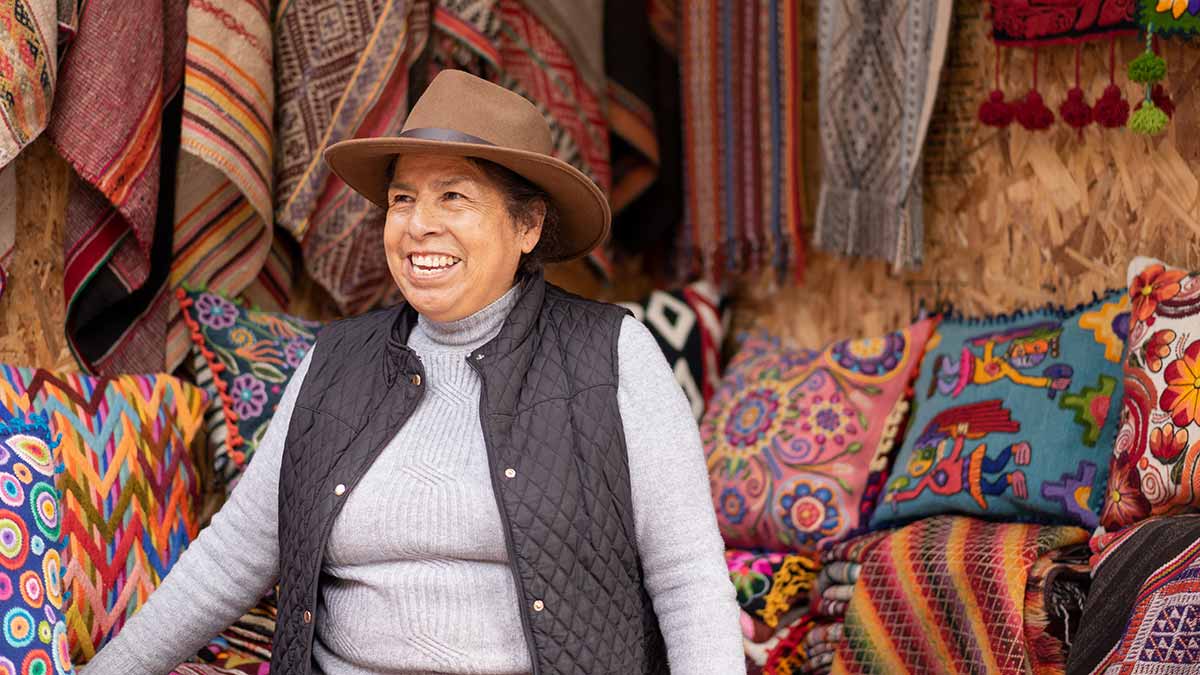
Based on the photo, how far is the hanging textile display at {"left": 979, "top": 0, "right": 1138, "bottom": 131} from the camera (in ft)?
9.00

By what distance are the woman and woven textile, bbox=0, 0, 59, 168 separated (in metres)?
0.63

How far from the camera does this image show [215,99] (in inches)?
110

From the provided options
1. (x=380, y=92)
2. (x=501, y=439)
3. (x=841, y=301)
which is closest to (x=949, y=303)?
(x=841, y=301)

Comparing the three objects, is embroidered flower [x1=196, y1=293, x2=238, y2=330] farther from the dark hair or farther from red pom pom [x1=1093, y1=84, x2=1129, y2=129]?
red pom pom [x1=1093, y1=84, x2=1129, y2=129]

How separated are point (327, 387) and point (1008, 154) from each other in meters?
1.72

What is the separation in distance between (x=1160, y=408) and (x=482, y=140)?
1172mm

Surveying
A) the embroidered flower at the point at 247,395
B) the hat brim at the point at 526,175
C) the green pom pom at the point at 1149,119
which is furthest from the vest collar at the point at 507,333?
the green pom pom at the point at 1149,119

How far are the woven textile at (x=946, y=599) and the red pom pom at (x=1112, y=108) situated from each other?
0.86 m

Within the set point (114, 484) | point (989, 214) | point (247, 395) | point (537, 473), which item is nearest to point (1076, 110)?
point (989, 214)

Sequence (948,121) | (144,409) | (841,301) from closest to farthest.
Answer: (144,409) → (948,121) → (841,301)

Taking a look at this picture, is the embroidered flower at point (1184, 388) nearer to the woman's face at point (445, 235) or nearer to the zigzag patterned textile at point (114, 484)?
the woman's face at point (445, 235)

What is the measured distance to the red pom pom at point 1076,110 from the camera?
288cm

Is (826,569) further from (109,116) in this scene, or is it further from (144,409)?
(109,116)

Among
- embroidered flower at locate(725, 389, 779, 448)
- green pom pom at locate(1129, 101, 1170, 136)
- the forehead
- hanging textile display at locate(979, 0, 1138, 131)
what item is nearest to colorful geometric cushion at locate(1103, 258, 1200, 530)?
green pom pom at locate(1129, 101, 1170, 136)
